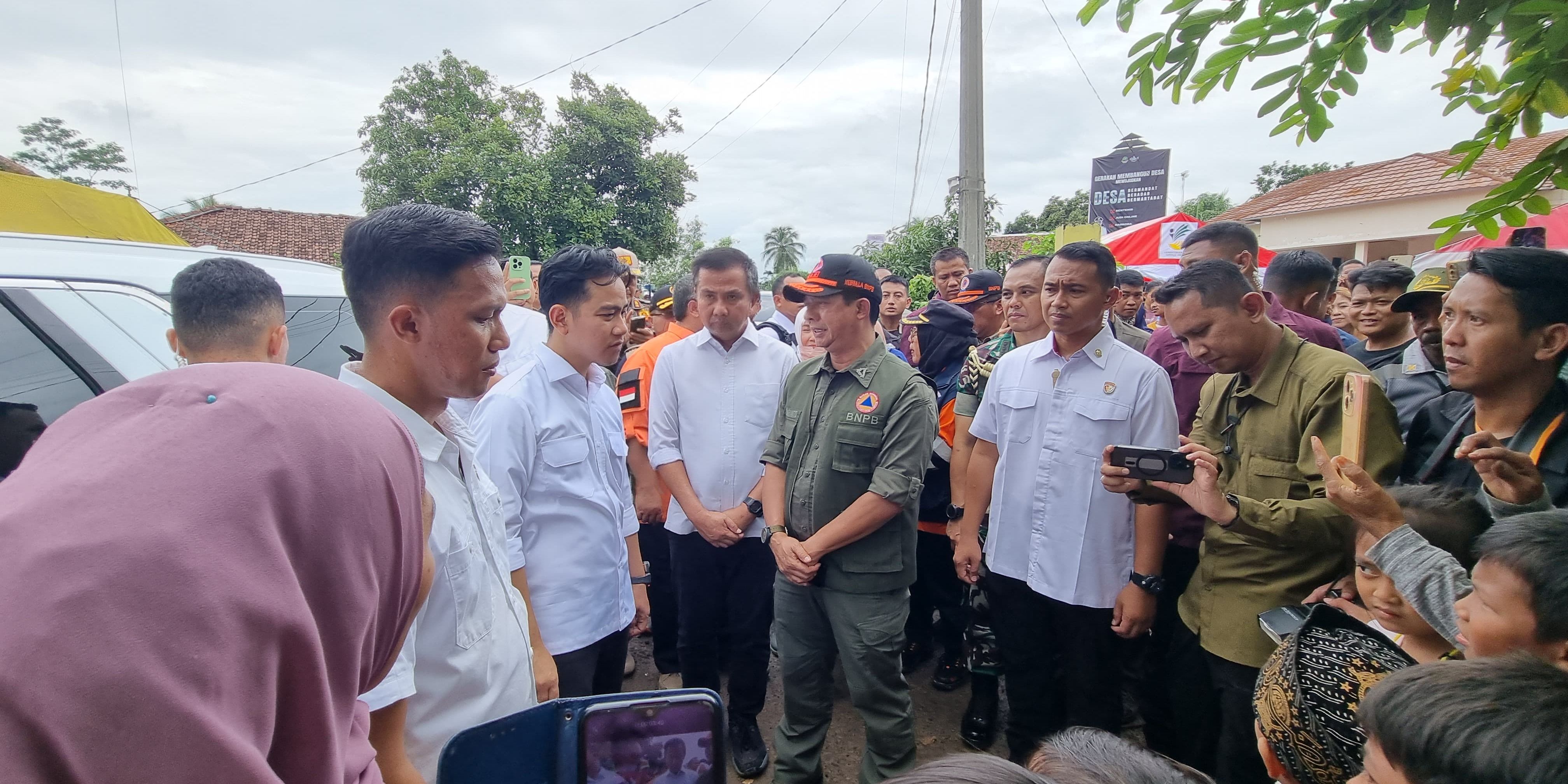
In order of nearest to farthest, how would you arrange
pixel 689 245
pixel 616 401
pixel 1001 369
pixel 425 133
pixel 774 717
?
pixel 616 401 < pixel 1001 369 < pixel 774 717 < pixel 425 133 < pixel 689 245

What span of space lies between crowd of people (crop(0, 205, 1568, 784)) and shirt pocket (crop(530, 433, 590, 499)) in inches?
0.9

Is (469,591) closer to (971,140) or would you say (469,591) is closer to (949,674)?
(949,674)

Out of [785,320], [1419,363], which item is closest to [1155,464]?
[1419,363]

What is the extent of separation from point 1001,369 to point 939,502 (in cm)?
109

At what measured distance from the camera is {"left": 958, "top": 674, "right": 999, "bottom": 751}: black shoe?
325 centimetres

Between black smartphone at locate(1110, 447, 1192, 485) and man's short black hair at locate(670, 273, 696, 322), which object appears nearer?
black smartphone at locate(1110, 447, 1192, 485)

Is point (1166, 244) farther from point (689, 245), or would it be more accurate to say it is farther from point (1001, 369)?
point (689, 245)

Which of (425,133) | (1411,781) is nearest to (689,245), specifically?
(425,133)

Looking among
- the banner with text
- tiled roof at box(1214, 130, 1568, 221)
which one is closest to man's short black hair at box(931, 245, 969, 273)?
tiled roof at box(1214, 130, 1568, 221)

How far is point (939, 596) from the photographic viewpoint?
389 cm

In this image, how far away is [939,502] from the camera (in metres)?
3.79

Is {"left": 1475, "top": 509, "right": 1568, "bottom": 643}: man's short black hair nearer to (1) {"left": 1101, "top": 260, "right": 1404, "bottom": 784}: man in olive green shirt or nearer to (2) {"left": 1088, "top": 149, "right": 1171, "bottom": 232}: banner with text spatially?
(1) {"left": 1101, "top": 260, "right": 1404, "bottom": 784}: man in olive green shirt

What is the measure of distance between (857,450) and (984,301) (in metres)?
2.41

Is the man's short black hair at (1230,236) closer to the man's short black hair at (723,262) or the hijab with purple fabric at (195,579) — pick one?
the man's short black hair at (723,262)
